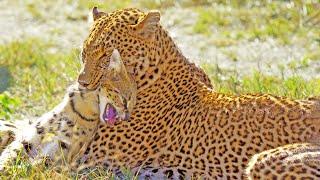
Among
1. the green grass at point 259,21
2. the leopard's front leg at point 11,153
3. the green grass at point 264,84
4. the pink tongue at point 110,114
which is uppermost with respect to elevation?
the green grass at point 259,21

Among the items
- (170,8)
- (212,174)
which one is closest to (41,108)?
(212,174)

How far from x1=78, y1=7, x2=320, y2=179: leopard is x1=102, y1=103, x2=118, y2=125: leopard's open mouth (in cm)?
11

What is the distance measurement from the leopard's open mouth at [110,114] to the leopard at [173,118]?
0.11 m

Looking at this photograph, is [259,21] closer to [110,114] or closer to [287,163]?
[110,114]

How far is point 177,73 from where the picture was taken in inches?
364

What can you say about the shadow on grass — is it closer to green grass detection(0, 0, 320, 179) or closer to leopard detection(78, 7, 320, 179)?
green grass detection(0, 0, 320, 179)

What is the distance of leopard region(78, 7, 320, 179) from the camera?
334 inches

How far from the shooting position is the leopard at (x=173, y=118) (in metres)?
8.49

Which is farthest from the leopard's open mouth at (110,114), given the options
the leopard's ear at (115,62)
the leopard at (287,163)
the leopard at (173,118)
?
the leopard at (287,163)

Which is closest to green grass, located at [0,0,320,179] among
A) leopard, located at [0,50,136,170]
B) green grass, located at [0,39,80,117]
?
green grass, located at [0,39,80,117]

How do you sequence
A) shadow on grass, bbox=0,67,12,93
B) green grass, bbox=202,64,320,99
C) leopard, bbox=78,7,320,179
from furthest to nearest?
shadow on grass, bbox=0,67,12,93 < green grass, bbox=202,64,320,99 < leopard, bbox=78,7,320,179

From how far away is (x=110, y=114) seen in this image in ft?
29.7

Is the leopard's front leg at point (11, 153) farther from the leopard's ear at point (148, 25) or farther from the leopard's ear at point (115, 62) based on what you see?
the leopard's ear at point (148, 25)

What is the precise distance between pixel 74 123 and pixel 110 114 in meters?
0.39
